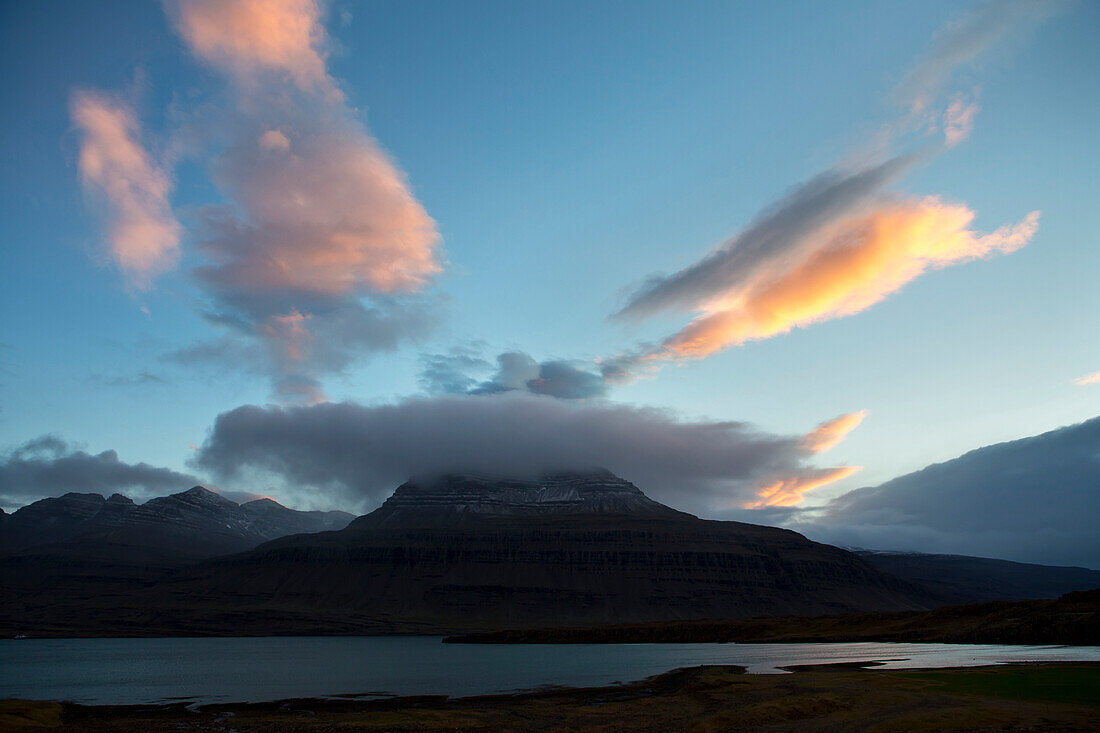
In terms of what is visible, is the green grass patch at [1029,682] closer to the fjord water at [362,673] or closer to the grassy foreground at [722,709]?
the grassy foreground at [722,709]

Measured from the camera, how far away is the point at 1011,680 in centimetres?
5794

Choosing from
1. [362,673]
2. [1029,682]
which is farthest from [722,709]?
[362,673]

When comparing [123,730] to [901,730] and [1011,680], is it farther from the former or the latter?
[1011,680]

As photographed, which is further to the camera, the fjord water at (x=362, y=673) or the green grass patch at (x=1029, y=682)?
the fjord water at (x=362, y=673)

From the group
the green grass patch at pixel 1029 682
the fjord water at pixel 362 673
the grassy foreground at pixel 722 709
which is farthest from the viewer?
the fjord water at pixel 362 673

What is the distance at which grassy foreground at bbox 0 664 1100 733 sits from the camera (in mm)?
43938

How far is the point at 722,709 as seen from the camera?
57.5 m

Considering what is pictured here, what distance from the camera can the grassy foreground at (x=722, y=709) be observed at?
43.9m

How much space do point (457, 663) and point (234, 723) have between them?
83.6m

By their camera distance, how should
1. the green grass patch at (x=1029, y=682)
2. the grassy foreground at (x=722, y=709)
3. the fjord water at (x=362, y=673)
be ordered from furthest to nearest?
the fjord water at (x=362, y=673) < the green grass patch at (x=1029, y=682) < the grassy foreground at (x=722, y=709)

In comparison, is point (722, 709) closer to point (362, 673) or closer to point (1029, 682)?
point (1029, 682)

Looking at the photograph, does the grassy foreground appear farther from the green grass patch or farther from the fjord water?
the fjord water

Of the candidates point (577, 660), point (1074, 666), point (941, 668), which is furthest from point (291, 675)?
point (1074, 666)

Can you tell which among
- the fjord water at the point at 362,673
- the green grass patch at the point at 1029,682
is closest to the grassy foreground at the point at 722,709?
the green grass patch at the point at 1029,682
